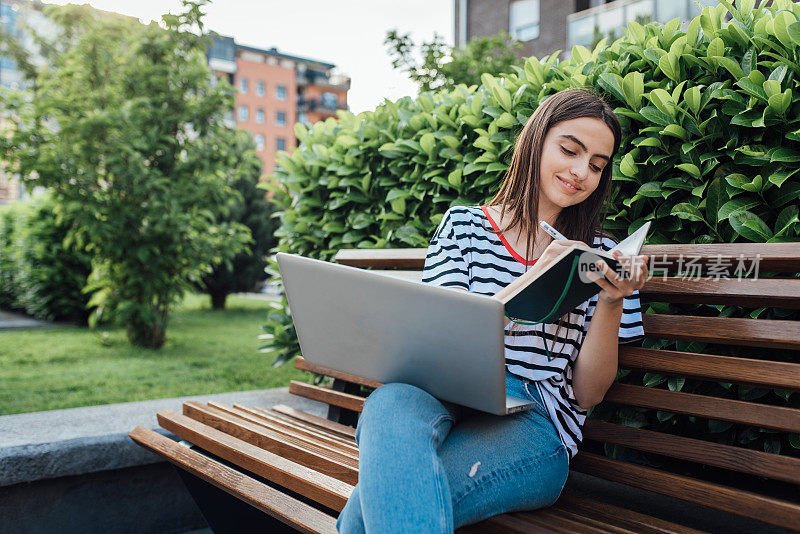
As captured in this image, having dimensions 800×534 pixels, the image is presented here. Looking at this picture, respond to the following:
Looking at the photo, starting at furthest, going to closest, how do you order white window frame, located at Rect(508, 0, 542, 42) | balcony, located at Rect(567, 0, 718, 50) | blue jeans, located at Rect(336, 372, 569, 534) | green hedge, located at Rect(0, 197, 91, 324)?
white window frame, located at Rect(508, 0, 542, 42), balcony, located at Rect(567, 0, 718, 50), green hedge, located at Rect(0, 197, 91, 324), blue jeans, located at Rect(336, 372, 569, 534)

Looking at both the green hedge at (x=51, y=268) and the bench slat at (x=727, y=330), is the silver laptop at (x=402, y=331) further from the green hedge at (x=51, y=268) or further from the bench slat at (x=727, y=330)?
the green hedge at (x=51, y=268)

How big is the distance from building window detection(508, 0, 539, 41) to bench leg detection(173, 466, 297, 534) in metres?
16.3

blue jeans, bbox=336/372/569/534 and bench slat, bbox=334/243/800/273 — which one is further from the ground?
bench slat, bbox=334/243/800/273

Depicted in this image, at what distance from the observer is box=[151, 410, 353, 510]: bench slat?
5.25 ft

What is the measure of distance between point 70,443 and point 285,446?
3.70ft

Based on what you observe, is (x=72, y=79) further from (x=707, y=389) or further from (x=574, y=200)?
(x=707, y=389)

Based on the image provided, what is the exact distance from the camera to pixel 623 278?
141 centimetres

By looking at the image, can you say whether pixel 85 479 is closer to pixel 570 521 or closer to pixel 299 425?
pixel 299 425

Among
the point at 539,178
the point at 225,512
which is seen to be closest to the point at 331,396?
the point at 225,512

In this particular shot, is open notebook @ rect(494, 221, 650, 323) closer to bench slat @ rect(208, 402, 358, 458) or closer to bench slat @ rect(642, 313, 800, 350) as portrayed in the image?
bench slat @ rect(642, 313, 800, 350)

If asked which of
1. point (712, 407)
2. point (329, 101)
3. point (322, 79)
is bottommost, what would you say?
point (712, 407)

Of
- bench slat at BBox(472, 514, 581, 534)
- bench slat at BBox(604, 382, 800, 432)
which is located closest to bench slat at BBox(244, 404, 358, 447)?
bench slat at BBox(472, 514, 581, 534)

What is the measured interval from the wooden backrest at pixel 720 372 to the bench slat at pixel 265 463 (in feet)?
2.42

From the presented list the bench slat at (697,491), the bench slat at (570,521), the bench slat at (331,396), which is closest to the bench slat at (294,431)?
the bench slat at (331,396)
